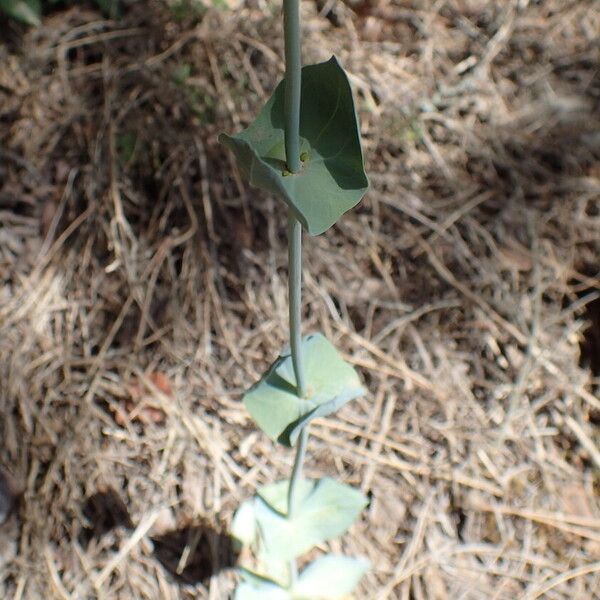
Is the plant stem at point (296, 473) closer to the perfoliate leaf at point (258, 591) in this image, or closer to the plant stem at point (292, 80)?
the perfoliate leaf at point (258, 591)

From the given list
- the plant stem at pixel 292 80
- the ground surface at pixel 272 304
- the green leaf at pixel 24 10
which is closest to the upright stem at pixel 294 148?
the plant stem at pixel 292 80

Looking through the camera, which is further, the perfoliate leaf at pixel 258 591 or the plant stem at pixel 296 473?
the perfoliate leaf at pixel 258 591

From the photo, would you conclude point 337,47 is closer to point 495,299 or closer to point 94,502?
point 495,299

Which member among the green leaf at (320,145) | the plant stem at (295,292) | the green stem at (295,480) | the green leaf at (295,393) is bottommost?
the green stem at (295,480)

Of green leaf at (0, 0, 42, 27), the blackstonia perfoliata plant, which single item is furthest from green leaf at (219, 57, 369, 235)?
green leaf at (0, 0, 42, 27)

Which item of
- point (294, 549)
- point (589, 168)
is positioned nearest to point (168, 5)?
point (589, 168)

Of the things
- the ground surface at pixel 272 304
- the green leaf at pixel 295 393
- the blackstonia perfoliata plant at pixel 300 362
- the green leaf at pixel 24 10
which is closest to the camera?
the blackstonia perfoliata plant at pixel 300 362
